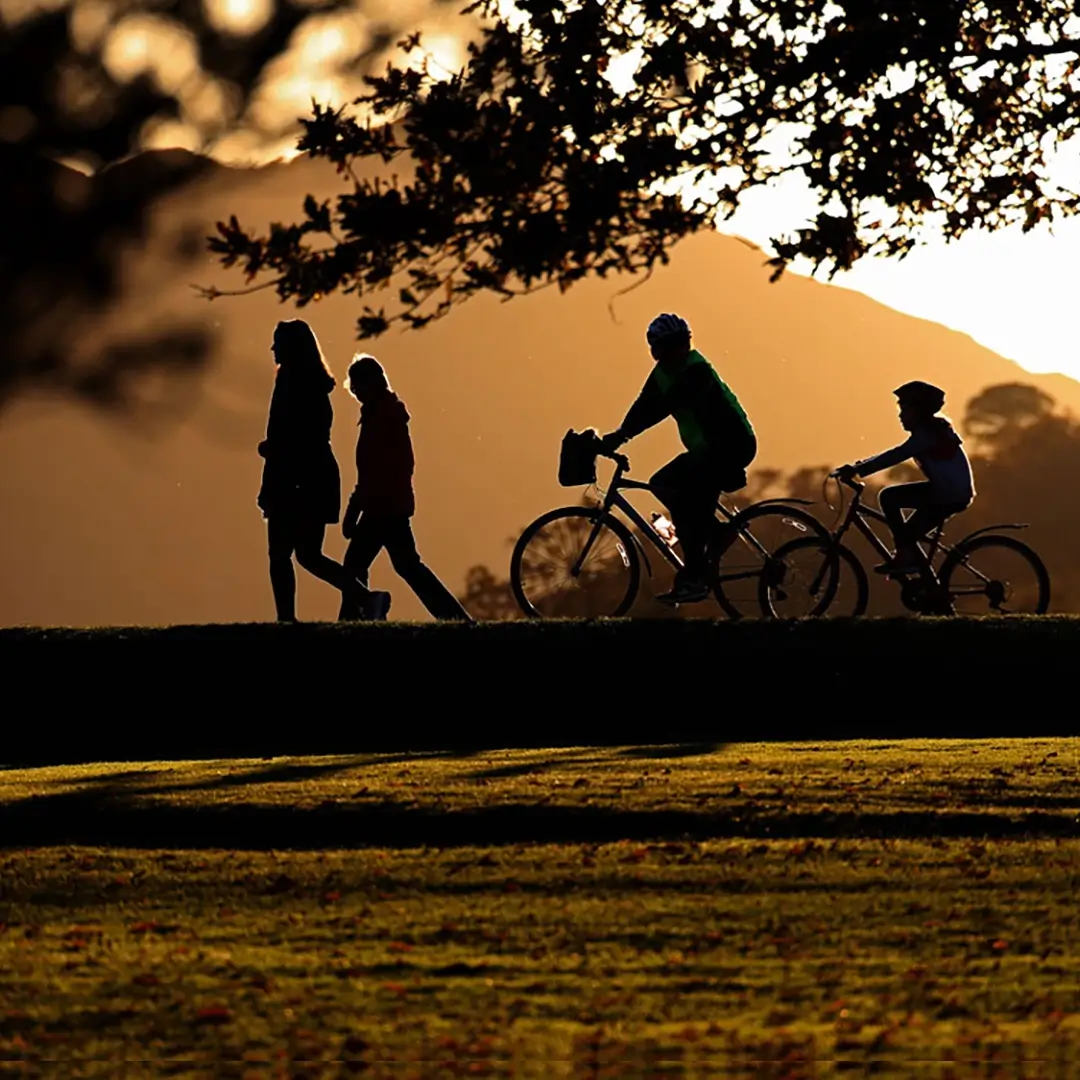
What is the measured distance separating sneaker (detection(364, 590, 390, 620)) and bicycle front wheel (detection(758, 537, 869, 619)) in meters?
3.46

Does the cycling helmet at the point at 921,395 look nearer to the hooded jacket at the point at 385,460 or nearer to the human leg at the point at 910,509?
the human leg at the point at 910,509

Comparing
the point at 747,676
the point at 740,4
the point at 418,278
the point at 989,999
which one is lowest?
the point at 989,999

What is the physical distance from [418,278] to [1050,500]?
4046cm

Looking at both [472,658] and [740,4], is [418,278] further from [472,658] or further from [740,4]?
[472,658]

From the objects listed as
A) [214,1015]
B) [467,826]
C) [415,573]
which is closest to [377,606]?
[415,573]

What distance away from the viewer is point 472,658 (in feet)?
62.7

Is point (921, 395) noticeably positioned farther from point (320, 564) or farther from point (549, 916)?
point (549, 916)

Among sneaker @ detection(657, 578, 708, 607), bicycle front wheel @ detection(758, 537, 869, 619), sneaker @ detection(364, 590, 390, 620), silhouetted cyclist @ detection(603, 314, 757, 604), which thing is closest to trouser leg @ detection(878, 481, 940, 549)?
bicycle front wheel @ detection(758, 537, 869, 619)

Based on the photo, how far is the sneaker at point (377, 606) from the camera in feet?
65.8

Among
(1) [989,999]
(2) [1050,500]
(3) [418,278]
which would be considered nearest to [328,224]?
(3) [418,278]

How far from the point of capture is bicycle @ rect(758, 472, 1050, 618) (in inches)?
747

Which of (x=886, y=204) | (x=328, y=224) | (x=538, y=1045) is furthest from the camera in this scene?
(x=886, y=204)

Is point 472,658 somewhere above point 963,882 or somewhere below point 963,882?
above

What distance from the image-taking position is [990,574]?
20.0 m
